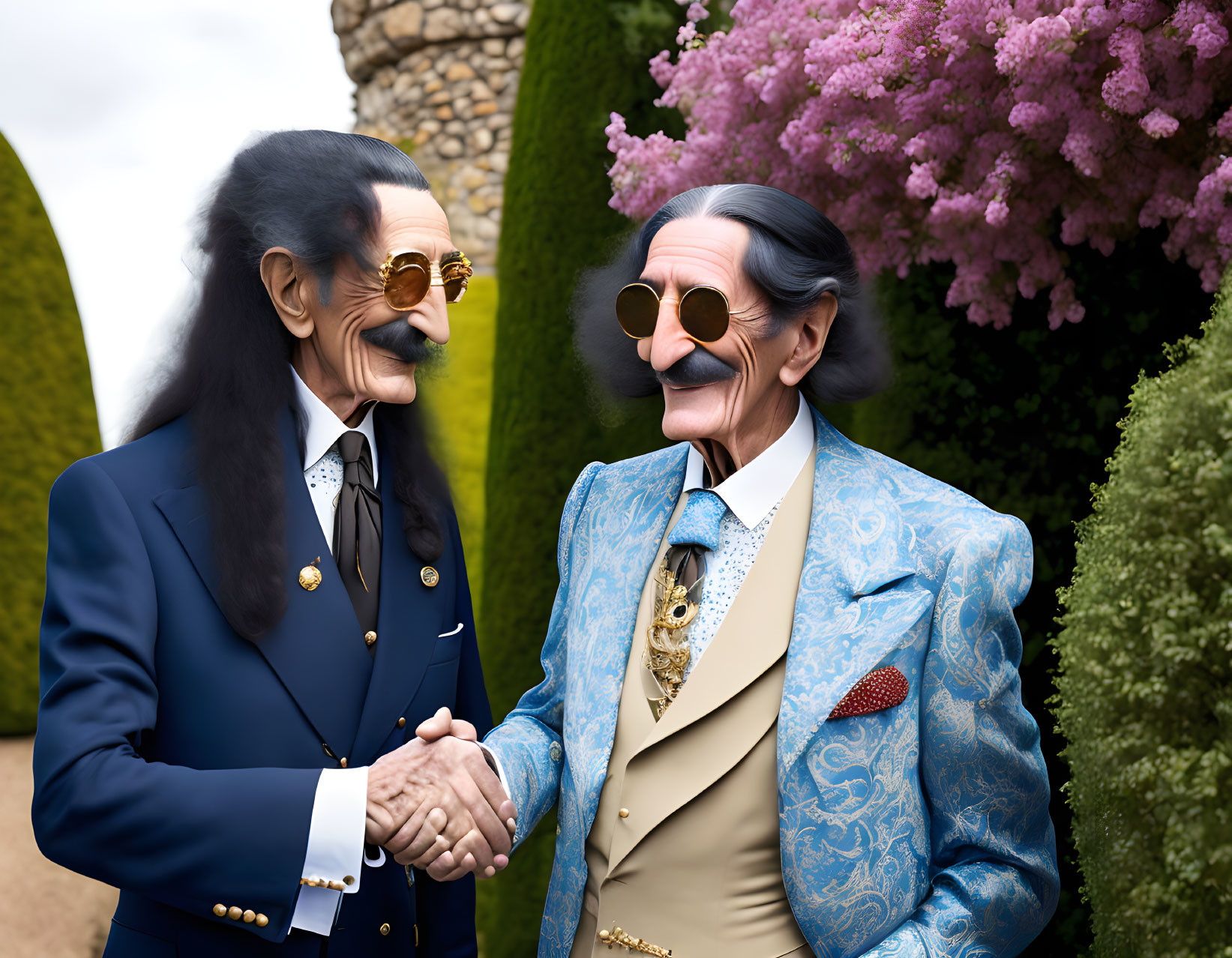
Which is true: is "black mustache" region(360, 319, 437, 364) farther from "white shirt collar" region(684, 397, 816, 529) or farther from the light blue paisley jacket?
the light blue paisley jacket

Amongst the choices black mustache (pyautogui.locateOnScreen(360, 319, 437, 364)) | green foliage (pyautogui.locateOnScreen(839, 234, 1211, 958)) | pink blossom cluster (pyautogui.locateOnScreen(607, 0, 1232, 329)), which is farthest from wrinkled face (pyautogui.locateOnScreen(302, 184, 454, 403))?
green foliage (pyautogui.locateOnScreen(839, 234, 1211, 958))

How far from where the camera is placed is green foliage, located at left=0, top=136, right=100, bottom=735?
519cm

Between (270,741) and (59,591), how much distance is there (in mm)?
503

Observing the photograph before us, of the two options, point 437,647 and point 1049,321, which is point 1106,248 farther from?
point 437,647

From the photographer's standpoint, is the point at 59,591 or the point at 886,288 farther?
the point at 886,288

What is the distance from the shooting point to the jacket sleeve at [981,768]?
6.73 ft

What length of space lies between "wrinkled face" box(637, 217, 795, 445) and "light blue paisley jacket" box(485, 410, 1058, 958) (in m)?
0.30

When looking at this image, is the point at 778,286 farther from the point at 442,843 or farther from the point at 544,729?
the point at 442,843

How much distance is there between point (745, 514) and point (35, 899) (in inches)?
165

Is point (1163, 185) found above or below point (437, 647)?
above

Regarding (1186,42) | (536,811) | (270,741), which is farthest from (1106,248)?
(270,741)

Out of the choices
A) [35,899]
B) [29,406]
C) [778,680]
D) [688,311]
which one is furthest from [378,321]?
[35,899]

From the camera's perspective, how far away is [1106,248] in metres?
3.05

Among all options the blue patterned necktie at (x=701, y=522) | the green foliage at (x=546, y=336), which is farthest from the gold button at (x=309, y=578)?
the green foliage at (x=546, y=336)
